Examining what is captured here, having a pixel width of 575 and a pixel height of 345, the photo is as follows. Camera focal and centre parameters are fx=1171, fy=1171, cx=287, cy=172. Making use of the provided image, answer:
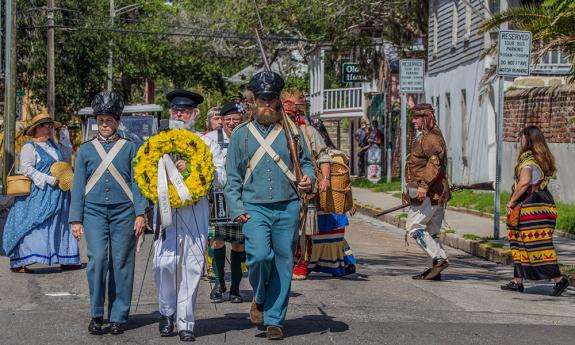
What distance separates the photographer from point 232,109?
10.9 m

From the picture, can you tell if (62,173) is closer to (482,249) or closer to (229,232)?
(229,232)

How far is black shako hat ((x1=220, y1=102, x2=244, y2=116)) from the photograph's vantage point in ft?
35.7

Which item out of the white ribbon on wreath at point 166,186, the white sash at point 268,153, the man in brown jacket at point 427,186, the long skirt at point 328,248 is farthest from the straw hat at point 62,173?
the white sash at point 268,153

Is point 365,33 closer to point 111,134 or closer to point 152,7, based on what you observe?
point 152,7

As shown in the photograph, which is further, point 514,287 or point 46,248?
point 46,248

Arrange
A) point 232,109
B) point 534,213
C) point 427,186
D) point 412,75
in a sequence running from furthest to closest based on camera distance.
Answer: point 412,75 → point 427,186 → point 534,213 → point 232,109

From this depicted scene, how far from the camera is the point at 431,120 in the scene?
1259cm

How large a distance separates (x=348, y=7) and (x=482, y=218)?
15.8 meters

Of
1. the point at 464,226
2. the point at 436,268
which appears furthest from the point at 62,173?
the point at 464,226

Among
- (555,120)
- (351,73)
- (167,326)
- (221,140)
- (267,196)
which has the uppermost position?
(351,73)

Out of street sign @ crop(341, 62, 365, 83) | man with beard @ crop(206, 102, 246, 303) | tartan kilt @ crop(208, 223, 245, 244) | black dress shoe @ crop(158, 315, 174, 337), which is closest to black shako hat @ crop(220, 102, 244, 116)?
man with beard @ crop(206, 102, 246, 303)

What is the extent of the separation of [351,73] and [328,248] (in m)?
29.7

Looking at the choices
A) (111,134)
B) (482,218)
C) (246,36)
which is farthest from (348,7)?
(111,134)

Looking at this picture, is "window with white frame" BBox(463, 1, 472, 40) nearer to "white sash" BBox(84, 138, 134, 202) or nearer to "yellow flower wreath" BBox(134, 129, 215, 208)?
"white sash" BBox(84, 138, 134, 202)
